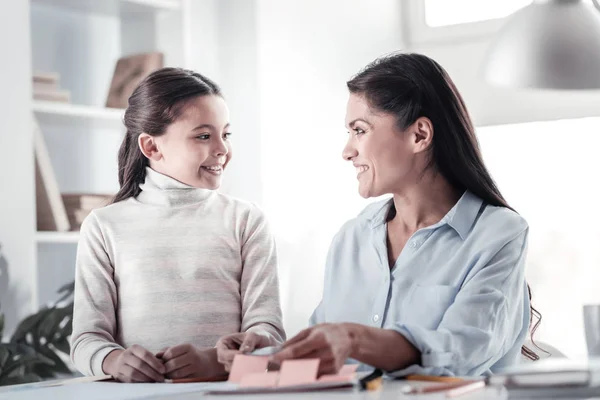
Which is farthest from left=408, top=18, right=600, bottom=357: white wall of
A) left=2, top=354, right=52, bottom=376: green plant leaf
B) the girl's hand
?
the girl's hand

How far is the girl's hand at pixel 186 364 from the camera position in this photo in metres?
1.52

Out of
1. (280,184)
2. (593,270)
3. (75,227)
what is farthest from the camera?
(280,184)

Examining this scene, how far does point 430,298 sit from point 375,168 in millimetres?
282

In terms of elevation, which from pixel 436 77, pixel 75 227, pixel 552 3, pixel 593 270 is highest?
pixel 552 3

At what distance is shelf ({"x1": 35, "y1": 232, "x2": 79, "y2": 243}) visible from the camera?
298 cm

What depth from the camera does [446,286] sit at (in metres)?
1.62

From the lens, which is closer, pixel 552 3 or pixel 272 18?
pixel 552 3

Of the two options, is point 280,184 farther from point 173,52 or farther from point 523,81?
point 523,81

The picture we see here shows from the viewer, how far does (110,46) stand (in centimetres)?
353

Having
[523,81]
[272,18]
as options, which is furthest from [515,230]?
[272,18]

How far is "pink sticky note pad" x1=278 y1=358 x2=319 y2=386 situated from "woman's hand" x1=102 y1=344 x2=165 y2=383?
345mm

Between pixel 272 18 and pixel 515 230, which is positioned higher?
pixel 272 18

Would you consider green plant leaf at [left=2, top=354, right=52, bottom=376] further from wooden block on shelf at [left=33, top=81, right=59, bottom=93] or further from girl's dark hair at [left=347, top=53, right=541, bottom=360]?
girl's dark hair at [left=347, top=53, right=541, bottom=360]

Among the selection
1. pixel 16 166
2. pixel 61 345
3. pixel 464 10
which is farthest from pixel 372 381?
pixel 464 10
